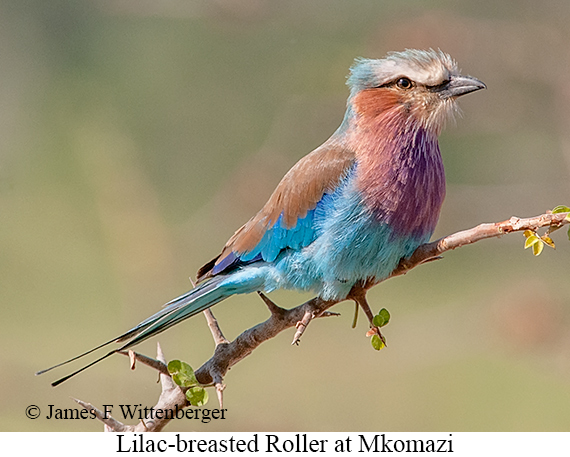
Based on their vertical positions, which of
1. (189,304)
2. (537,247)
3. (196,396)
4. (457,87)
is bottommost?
(196,396)

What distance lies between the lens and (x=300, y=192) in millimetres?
2561

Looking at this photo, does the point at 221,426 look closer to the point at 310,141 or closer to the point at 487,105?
the point at 310,141

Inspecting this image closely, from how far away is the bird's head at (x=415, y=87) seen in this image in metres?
2.43

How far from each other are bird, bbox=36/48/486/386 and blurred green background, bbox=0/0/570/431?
1.57m

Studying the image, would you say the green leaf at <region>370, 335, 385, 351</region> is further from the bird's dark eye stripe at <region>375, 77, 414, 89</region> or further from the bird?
the bird's dark eye stripe at <region>375, 77, 414, 89</region>

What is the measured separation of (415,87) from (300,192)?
1.56 feet

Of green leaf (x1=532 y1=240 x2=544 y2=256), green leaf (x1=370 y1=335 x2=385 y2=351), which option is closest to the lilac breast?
green leaf (x1=370 y1=335 x2=385 y2=351)

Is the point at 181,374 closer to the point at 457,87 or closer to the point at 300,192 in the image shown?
the point at 300,192

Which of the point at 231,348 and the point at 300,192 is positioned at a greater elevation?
the point at 300,192

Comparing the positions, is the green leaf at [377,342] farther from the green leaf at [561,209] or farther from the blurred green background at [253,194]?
the blurred green background at [253,194]

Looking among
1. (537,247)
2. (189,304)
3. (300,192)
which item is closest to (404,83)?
(300,192)

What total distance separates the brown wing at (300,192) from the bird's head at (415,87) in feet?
0.53

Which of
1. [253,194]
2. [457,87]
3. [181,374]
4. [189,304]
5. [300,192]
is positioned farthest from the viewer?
[253,194]

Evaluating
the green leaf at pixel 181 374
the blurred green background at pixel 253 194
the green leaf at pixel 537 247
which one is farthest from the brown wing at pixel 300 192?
the blurred green background at pixel 253 194
